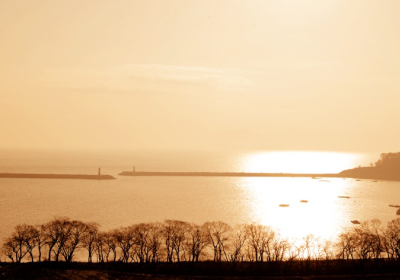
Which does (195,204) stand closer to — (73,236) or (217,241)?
(217,241)

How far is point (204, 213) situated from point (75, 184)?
9521 cm

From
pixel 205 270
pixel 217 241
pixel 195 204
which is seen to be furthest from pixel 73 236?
pixel 195 204

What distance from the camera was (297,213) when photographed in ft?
401

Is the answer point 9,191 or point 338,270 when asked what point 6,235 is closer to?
point 338,270

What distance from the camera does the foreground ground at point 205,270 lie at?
52.1 meters

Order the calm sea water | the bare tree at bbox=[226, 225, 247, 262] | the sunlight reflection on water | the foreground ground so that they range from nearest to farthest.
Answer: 1. the foreground ground
2. the bare tree at bbox=[226, 225, 247, 262]
3. the sunlight reflection on water
4. the calm sea water

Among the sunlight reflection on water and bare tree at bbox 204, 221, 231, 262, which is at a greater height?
the sunlight reflection on water

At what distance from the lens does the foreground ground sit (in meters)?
52.1

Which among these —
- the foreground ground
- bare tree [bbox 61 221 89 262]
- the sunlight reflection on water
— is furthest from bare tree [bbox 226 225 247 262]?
bare tree [bbox 61 221 89 262]

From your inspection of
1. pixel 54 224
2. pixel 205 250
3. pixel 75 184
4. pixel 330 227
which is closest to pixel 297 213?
pixel 330 227

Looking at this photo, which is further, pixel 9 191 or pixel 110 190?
pixel 110 190

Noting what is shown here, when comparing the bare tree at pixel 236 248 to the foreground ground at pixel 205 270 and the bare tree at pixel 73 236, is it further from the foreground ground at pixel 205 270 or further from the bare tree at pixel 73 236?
the bare tree at pixel 73 236

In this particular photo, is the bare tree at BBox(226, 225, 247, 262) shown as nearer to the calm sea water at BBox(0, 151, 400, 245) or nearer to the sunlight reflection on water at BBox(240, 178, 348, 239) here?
the sunlight reflection on water at BBox(240, 178, 348, 239)

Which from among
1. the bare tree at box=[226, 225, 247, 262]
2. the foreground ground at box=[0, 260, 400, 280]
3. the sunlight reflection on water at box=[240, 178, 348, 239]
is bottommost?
the foreground ground at box=[0, 260, 400, 280]
